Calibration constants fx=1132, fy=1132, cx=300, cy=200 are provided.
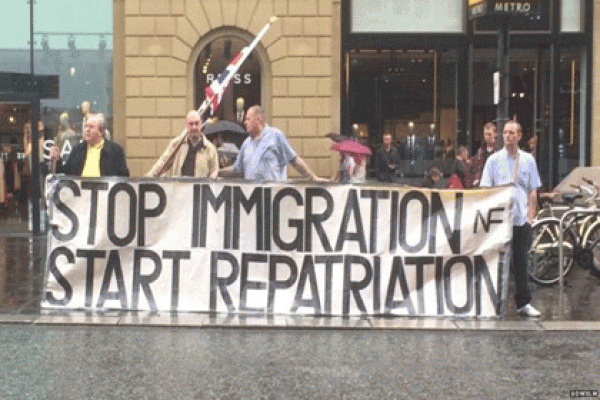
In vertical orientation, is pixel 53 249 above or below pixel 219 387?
above

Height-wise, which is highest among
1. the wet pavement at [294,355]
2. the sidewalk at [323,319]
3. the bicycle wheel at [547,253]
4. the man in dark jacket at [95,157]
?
the man in dark jacket at [95,157]

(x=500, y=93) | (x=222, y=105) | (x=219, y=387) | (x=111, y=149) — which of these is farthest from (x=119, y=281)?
(x=222, y=105)

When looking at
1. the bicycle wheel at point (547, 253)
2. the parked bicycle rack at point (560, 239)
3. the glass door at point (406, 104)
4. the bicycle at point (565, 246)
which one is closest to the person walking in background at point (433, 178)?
the glass door at point (406, 104)

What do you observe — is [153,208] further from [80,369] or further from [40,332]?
[80,369]

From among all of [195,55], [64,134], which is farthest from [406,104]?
[64,134]

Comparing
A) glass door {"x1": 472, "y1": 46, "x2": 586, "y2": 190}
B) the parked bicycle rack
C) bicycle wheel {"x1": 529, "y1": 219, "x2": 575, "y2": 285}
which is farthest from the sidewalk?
glass door {"x1": 472, "y1": 46, "x2": 586, "y2": 190}

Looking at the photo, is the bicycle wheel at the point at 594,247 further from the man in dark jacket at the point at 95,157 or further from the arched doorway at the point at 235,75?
the arched doorway at the point at 235,75

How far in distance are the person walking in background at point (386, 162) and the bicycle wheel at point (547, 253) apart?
7.10 m

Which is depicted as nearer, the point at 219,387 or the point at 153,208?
the point at 219,387

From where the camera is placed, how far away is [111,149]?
11555 mm

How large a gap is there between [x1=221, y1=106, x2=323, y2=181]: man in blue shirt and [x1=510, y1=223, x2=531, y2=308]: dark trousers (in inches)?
86.5

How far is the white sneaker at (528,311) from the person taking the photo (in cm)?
1030

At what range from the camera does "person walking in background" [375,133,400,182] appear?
19453 millimetres

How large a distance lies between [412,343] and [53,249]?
348 cm
